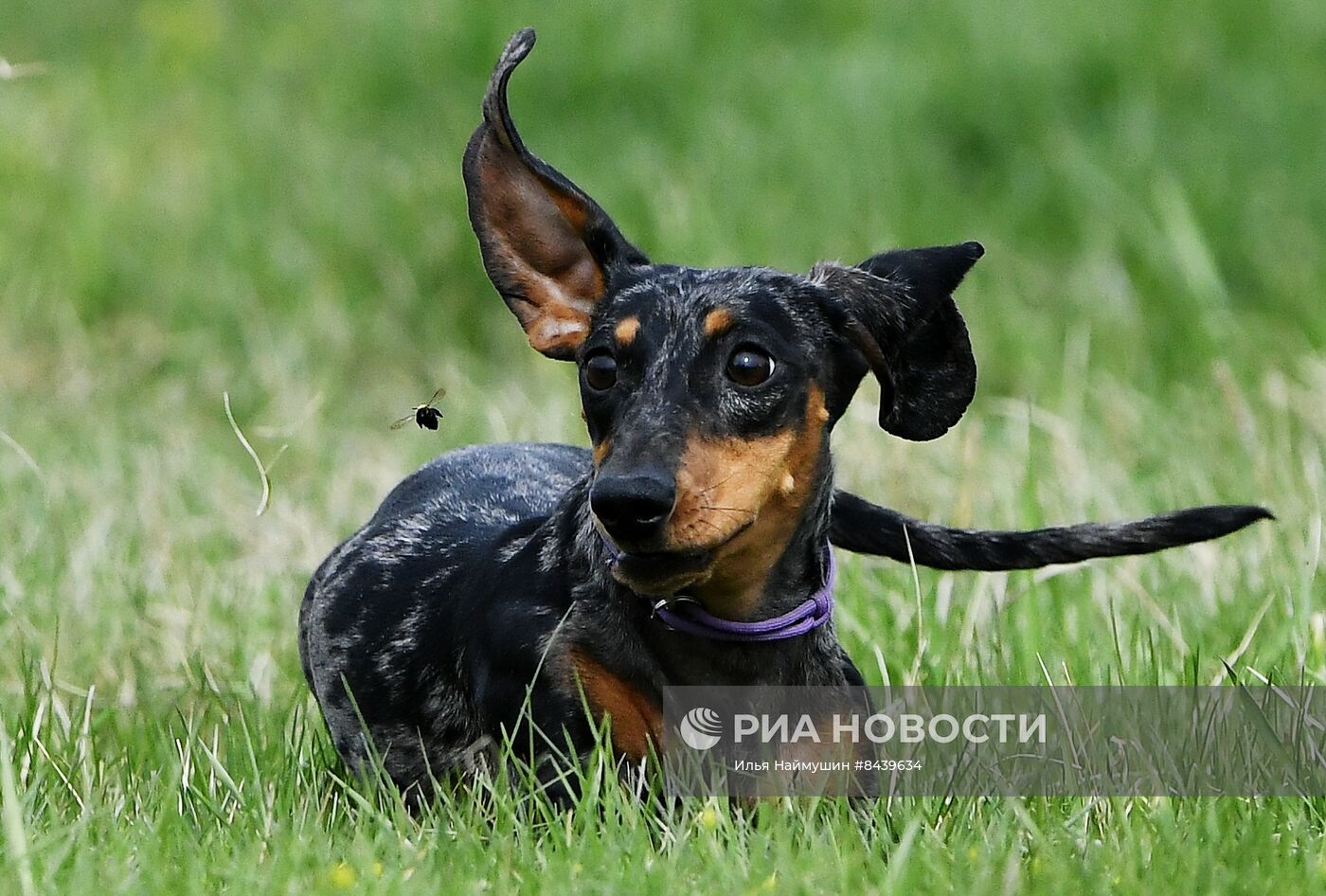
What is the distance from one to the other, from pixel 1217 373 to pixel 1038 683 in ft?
5.74

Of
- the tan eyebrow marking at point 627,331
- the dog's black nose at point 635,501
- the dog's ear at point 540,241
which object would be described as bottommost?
the dog's black nose at point 635,501

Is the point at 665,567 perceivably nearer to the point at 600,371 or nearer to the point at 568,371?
the point at 600,371

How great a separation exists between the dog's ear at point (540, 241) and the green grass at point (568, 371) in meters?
0.88

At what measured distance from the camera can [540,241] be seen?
3.53 m

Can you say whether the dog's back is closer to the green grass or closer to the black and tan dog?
the black and tan dog

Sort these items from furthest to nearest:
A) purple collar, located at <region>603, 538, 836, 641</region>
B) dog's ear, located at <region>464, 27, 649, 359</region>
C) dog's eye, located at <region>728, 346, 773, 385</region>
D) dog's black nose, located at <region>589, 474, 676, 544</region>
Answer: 1. dog's ear, located at <region>464, 27, 649, 359</region>
2. purple collar, located at <region>603, 538, 836, 641</region>
3. dog's eye, located at <region>728, 346, 773, 385</region>
4. dog's black nose, located at <region>589, 474, 676, 544</region>

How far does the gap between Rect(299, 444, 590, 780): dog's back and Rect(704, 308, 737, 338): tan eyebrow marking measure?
1.94 ft

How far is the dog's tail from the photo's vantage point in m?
3.35

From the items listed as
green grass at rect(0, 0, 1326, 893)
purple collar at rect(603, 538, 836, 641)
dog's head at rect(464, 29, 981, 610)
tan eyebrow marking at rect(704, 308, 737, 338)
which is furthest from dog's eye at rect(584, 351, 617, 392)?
green grass at rect(0, 0, 1326, 893)

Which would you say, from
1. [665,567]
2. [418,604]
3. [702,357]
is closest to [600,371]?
[702,357]

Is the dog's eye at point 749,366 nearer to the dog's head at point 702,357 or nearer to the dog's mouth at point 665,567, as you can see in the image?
the dog's head at point 702,357

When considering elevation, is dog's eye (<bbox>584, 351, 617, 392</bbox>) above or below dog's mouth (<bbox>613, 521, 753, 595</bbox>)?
above

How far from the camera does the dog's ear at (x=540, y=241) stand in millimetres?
3475

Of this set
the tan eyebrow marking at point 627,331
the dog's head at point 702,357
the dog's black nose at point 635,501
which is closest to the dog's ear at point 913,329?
the dog's head at point 702,357
